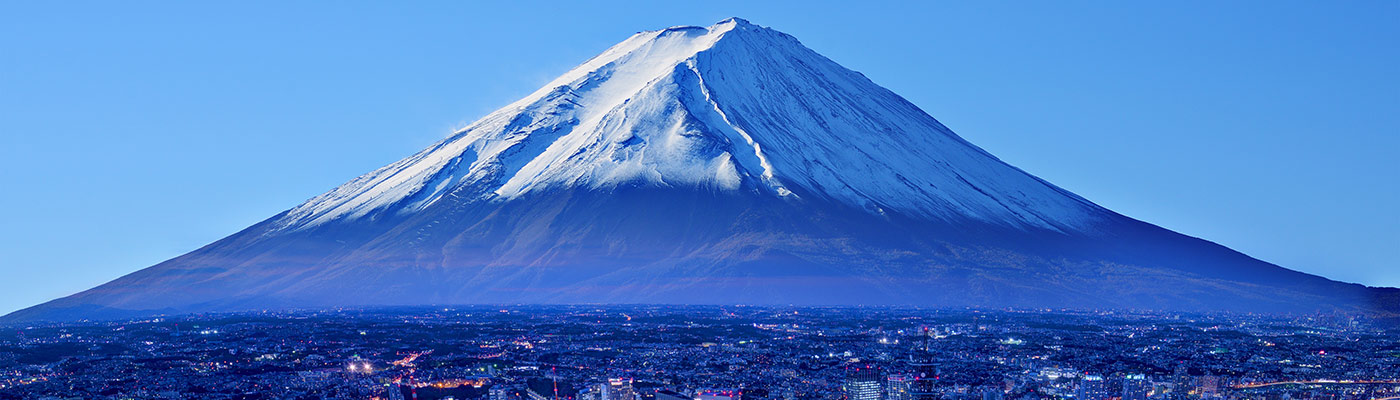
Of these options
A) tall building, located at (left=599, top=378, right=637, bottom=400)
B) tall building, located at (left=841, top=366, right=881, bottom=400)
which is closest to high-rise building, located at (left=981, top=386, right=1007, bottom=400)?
tall building, located at (left=841, top=366, right=881, bottom=400)

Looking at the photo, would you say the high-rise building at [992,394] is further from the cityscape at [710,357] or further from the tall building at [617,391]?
the tall building at [617,391]

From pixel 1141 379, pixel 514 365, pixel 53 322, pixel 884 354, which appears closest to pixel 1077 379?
pixel 1141 379

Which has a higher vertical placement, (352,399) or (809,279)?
(809,279)

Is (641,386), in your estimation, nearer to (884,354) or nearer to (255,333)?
(884,354)

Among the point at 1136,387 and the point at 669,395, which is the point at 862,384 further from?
the point at 1136,387

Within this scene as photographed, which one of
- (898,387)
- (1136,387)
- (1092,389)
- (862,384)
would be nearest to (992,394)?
(898,387)

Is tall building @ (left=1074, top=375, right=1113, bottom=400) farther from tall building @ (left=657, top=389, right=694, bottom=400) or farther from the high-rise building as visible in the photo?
tall building @ (left=657, top=389, right=694, bottom=400)

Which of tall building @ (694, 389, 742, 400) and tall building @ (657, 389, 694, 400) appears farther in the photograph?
tall building @ (657, 389, 694, 400)
